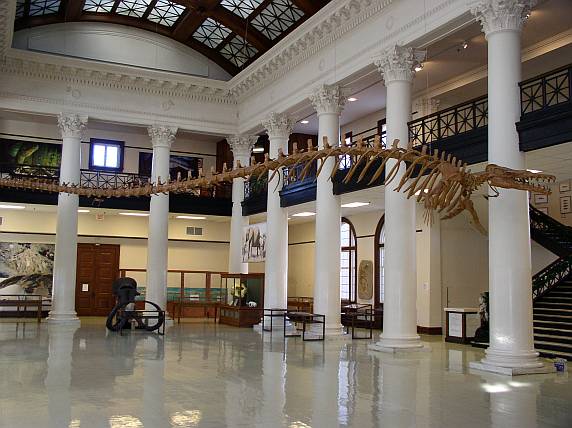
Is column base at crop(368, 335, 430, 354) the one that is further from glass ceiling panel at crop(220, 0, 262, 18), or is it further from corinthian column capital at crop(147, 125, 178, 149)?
corinthian column capital at crop(147, 125, 178, 149)

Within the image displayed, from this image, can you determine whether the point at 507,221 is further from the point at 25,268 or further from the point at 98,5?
the point at 25,268

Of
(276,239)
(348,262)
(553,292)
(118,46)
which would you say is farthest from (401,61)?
(118,46)

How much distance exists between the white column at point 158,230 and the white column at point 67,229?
8.18 feet

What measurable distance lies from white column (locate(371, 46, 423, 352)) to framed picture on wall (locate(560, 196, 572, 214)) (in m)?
7.19

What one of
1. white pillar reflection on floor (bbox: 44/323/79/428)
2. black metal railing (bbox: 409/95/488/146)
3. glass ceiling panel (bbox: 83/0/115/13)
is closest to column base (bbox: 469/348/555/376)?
black metal railing (bbox: 409/95/488/146)

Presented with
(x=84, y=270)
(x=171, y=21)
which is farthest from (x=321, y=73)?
(x=84, y=270)

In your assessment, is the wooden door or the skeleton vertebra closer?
the skeleton vertebra

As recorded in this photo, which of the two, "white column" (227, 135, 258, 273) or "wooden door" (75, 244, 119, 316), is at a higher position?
"white column" (227, 135, 258, 273)

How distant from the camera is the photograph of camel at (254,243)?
20672 millimetres

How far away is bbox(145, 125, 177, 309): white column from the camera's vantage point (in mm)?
21734

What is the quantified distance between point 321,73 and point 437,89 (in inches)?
157

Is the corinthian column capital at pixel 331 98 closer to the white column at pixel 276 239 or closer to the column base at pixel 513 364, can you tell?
the white column at pixel 276 239

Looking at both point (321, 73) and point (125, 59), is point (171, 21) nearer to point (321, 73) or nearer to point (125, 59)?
point (125, 59)

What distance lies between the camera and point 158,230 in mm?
21953
